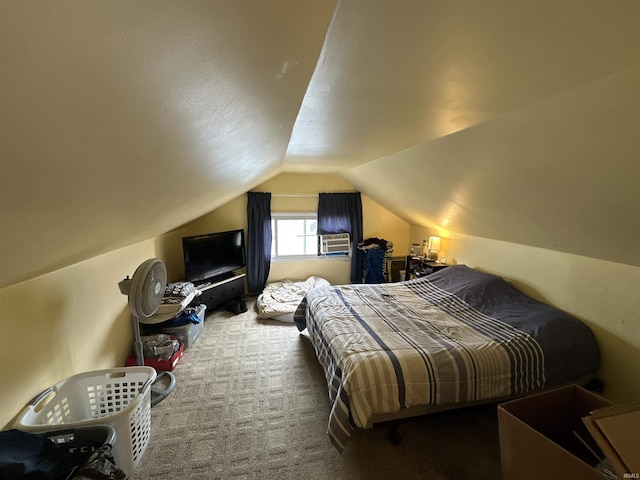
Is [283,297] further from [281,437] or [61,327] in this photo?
[61,327]

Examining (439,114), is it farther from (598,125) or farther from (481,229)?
(481,229)

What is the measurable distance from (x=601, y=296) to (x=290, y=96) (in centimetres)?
262

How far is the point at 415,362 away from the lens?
6.00ft

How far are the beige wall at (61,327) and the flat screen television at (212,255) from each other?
0.80 m

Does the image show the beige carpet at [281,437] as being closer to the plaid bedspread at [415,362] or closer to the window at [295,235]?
the plaid bedspread at [415,362]

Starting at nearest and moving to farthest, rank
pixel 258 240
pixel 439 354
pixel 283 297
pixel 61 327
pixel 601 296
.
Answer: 1. pixel 61 327
2. pixel 439 354
3. pixel 601 296
4. pixel 283 297
5. pixel 258 240

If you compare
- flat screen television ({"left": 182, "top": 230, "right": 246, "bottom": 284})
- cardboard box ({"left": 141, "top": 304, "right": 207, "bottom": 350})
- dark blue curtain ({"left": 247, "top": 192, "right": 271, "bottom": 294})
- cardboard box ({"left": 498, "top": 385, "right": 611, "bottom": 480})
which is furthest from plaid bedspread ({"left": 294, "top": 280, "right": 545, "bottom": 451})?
dark blue curtain ({"left": 247, "top": 192, "right": 271, "bottom": 294})

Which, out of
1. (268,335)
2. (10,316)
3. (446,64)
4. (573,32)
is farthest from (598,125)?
(268,335)

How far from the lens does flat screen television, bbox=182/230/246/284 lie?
344 centimetres

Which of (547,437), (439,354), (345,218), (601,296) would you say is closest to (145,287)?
(439,354)

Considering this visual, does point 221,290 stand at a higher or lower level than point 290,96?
lower

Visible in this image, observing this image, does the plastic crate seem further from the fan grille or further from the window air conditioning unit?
the window air conditioning unit

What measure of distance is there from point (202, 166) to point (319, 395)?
6.35ft

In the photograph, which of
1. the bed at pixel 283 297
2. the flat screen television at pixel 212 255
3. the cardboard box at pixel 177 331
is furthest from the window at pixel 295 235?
the cardboard box at pixel 177 331
